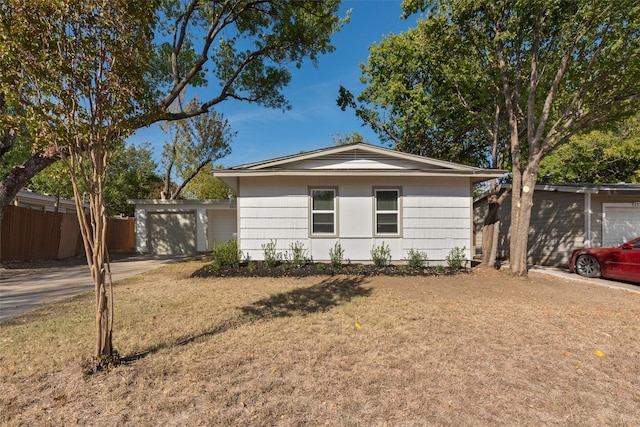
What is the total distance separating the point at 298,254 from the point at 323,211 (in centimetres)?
147

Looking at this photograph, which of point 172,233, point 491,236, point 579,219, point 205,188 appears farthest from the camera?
point 205,188

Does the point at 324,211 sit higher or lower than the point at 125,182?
lower

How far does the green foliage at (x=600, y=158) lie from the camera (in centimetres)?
1789

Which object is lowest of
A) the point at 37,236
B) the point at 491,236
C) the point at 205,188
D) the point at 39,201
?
the point at 37,236

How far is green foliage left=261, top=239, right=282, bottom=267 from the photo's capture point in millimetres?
9305

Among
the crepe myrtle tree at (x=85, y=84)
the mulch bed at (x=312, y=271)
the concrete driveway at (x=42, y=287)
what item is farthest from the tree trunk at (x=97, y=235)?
the mulch bed at (x=312, y=271)

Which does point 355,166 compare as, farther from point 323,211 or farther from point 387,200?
point 323,211

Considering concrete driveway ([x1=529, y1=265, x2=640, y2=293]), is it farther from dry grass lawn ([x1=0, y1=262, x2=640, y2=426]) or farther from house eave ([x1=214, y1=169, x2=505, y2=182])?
house eave ([x1=214, y1=169, x2=505, y2=182])

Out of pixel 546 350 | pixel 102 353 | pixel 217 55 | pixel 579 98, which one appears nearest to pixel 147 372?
pixel 102 353

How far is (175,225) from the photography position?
16.6 metres

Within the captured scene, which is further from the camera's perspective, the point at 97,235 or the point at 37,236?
the point at 37,236

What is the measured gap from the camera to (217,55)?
1406cm

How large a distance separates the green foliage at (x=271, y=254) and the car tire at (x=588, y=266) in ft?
27.6

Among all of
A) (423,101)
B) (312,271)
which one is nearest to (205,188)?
(423,101)
